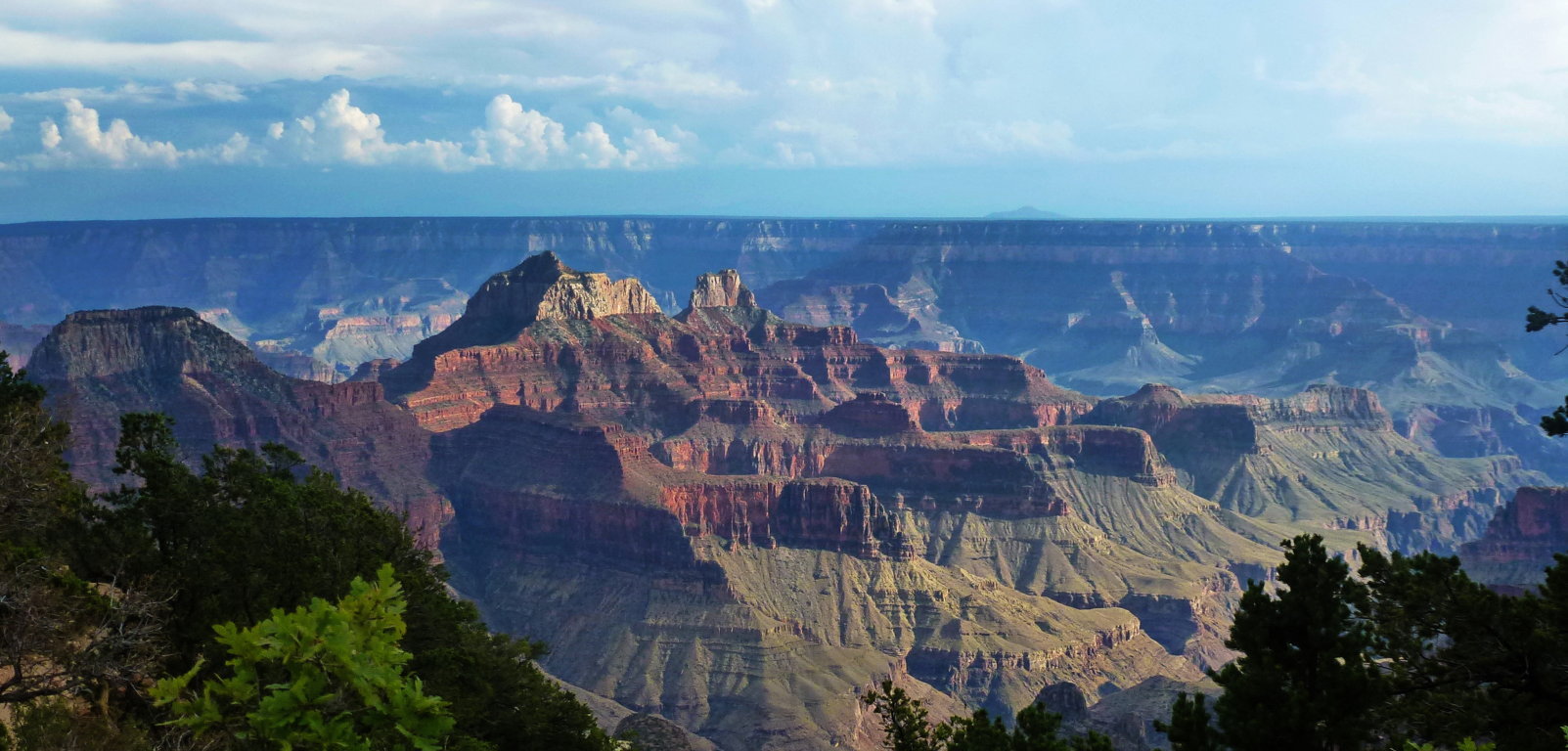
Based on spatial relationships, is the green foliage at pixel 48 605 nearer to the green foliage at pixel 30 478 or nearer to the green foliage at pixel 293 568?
the green foliage at pixel 30 478

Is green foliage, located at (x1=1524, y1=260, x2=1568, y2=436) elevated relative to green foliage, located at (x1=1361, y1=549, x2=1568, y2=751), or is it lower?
elevated

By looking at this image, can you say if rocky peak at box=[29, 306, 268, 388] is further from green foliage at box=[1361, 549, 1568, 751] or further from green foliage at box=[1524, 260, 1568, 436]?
green foliage at box=[1361, 549, 1568, 751]

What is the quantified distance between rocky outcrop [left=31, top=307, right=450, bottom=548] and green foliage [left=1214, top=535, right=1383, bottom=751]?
10650 centimetres

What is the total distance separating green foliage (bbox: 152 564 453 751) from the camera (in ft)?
61.3

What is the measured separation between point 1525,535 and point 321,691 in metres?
143

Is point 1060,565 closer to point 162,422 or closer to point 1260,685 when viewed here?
point 162,422

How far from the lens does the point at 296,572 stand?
40.7 meters

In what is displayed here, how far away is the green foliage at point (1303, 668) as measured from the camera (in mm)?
28953

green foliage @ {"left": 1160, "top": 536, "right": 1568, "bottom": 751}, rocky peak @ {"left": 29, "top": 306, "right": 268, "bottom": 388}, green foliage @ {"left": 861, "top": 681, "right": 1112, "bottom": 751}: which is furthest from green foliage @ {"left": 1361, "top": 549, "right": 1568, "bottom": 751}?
rocky peak @ {"left": 29, "top": 306, "right": 268, "bottom": 388}

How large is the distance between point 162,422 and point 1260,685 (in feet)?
135

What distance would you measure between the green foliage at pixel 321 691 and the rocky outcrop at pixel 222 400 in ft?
369

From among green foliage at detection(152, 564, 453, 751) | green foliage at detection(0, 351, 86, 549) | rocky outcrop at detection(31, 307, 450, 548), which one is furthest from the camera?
rocky outcrop at detection(31, 307, 450, 548)

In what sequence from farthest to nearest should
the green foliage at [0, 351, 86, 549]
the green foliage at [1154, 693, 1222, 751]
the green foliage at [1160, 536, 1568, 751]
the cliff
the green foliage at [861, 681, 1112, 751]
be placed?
the cliff < the green foliage at [0, 351, 86, 549] < the green foliage at [861, 681, 1112, 751] < the green foliage at [1154, 693, 1222, 751] < the green foliage at [1160, 536, 1568, 751]

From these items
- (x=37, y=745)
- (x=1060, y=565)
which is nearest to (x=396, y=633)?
(x=37, y=745)
